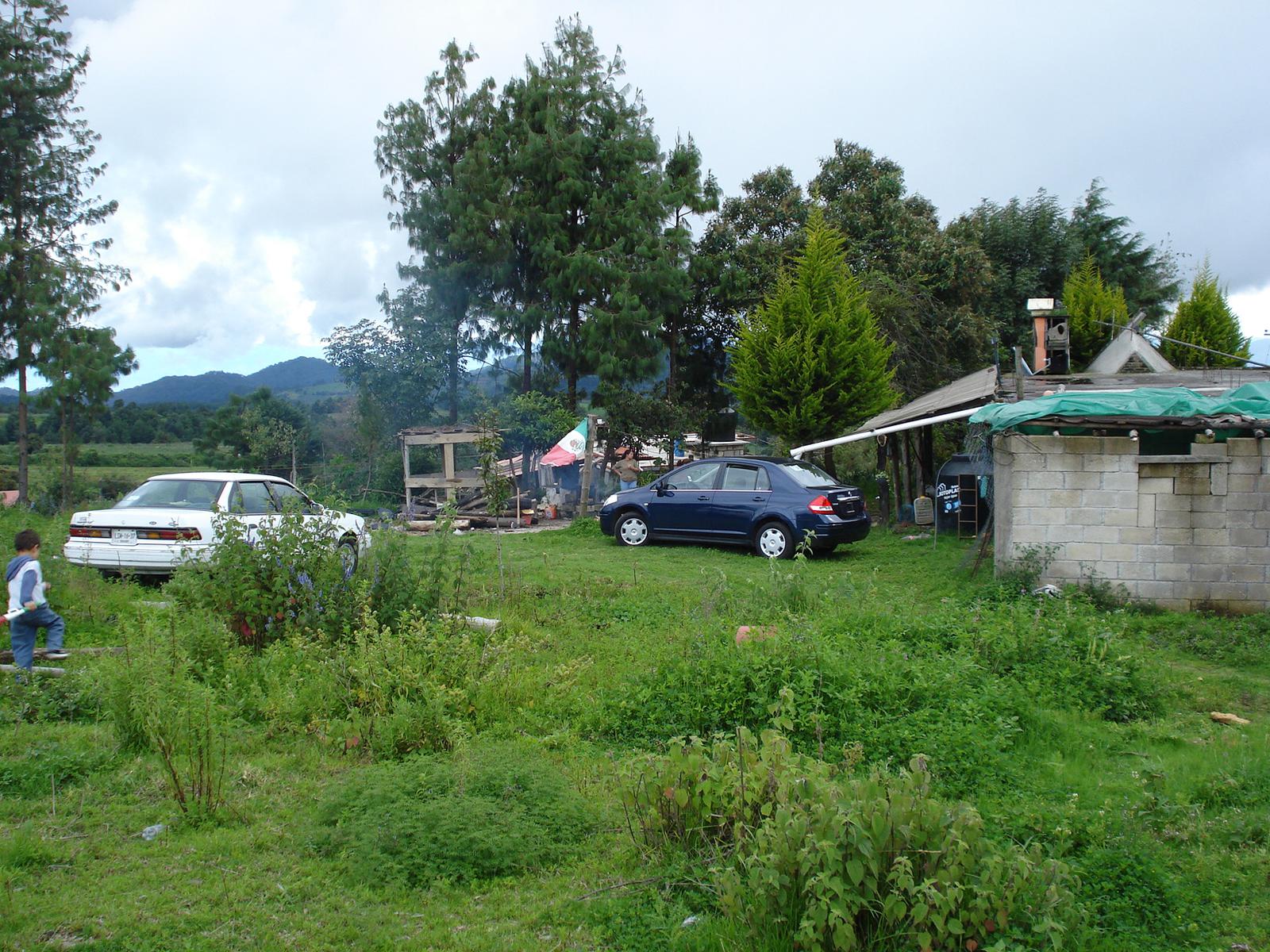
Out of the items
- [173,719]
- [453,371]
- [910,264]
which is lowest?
[173,719]

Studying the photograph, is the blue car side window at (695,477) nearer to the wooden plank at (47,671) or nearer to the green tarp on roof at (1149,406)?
the green tarp on roof at (1149,406)

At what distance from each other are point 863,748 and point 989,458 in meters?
7.29

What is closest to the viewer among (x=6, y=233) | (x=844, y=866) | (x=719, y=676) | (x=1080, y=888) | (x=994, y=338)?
(x=844, y=866)

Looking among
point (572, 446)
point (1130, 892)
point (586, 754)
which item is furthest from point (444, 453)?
point (1130, 892)

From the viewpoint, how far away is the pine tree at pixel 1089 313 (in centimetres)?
2919

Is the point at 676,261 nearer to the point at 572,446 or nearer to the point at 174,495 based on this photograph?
the point at 572,446

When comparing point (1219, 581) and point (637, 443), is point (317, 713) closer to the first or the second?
point (1219, 581)

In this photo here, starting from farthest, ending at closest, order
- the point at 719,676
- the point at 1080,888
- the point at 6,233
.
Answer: the point at 6,233 → the point at 719,676 → the point at 1080,888

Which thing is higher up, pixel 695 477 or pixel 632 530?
pixel 695 477

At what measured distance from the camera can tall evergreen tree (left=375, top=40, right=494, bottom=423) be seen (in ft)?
85.3

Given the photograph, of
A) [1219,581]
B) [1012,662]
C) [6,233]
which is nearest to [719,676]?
[1012,662]

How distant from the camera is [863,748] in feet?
16.5

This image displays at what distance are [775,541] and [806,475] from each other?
3.75 feet

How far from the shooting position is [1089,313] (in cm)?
2920
